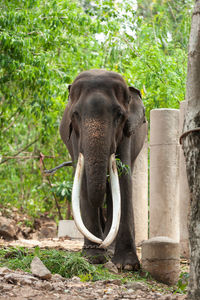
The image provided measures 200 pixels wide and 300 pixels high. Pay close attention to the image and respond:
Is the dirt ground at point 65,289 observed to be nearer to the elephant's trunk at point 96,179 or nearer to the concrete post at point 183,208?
the elephant's trunk at point 96,179

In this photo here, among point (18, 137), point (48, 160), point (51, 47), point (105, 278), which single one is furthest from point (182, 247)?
point (18, 137)

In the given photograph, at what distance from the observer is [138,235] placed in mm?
8742

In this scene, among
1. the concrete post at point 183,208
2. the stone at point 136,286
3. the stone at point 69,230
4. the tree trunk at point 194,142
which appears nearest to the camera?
the tree trunk at point 194,142

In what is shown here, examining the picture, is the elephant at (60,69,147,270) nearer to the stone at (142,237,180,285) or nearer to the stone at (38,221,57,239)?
the stone at (142,237,180,285)

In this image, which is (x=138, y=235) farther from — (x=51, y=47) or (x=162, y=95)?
(x=51, y=47)

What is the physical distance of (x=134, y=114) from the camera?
6816 mm

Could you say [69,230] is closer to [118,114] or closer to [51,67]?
[51,67]

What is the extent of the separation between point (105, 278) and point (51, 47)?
6.09 m

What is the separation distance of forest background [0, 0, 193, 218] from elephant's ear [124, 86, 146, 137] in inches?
99.5

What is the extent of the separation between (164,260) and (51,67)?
555cm

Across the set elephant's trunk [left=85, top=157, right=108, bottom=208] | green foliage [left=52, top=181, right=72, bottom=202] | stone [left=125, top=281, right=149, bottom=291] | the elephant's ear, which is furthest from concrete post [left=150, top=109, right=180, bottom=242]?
stone [left=125, top=281, right=149, bottom=291]

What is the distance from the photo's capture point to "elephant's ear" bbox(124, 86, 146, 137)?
21.9 feet

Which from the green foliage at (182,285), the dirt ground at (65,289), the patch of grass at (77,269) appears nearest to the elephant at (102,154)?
the patch of grass at (77,269)

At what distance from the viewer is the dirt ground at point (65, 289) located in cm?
382
